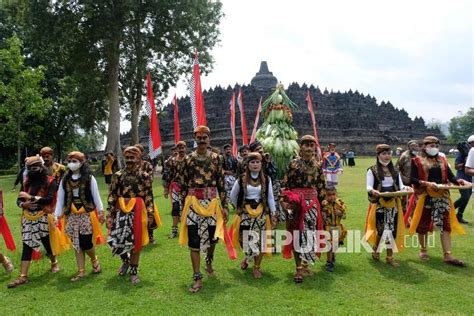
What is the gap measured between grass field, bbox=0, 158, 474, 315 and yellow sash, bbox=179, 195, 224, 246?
64cm

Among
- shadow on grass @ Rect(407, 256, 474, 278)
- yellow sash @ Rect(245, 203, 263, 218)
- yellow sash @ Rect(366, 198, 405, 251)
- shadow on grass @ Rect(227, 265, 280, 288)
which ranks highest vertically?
yellow sash @ Rect(245, 203, 263, 218)

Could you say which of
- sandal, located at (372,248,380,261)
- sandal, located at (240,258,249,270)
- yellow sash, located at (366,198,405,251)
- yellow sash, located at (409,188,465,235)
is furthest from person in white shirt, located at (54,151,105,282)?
yellow sash, located at (409,188,465,235)

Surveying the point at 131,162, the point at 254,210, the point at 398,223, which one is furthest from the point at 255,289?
the point at 398,223

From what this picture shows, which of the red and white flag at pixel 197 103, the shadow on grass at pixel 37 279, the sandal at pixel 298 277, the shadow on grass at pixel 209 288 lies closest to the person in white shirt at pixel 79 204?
the shadow on grass at pixel 37 279

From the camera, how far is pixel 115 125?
23281mm

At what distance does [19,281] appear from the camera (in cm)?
506

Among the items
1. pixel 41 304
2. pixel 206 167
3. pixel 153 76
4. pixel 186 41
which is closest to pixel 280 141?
pixel 206 167

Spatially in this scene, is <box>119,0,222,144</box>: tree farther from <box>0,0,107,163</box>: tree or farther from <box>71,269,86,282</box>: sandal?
<box>71,269,86,282</box>: sandal

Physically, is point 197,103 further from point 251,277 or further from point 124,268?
point 251,277

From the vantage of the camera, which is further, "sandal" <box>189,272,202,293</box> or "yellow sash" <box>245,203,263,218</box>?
"yellow sash" <box>245,203,263,218</box>

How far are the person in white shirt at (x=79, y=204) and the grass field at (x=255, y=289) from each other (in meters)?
0.48

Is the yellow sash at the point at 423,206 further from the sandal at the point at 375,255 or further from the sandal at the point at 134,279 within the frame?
the sandal at the point at 134,279

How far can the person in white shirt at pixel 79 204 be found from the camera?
5.20 m

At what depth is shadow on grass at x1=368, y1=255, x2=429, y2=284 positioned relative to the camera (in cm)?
498
